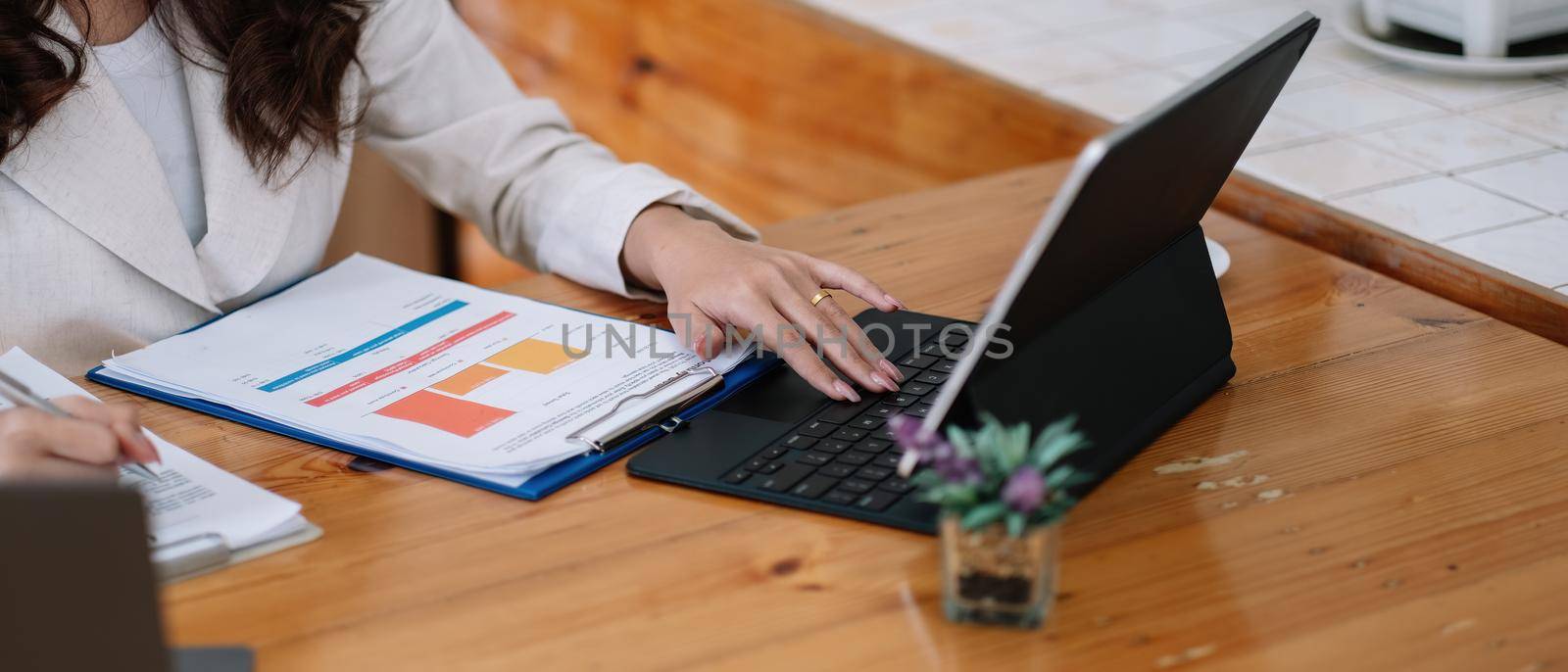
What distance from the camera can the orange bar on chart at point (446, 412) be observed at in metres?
0.90

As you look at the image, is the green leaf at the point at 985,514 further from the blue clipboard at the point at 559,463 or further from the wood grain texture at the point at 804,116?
the wood grain texture at the point at 804,116

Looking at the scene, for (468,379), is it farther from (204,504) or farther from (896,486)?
(896,486)

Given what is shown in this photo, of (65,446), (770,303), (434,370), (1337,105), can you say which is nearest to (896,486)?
(770,303)

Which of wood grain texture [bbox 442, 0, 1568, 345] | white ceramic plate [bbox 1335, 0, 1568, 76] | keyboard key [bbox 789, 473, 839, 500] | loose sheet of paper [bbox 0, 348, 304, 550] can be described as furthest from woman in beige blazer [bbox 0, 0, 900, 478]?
white ceramic plate [bbox 1335, 0, 1568, 76]

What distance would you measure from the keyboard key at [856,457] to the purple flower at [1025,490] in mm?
221

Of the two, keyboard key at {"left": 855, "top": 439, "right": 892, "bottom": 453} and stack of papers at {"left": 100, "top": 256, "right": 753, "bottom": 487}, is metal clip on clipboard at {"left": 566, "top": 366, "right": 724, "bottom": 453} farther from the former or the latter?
keyboard key at {"left": 855, "top": 439, "right": 892, "bottom": 453}

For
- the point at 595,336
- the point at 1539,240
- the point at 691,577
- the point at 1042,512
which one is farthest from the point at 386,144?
the point at 1539,240

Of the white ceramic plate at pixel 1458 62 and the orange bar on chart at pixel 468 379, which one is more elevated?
the orange bar on chart at pixel 468 379

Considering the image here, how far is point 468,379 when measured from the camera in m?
0.97

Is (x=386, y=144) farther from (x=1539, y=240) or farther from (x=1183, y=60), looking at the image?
(x=1539, y=240)

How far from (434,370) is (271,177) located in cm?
34

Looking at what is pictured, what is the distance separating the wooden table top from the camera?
0.69 meters

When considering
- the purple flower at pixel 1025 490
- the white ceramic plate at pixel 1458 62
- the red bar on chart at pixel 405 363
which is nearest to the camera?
the purple flower at pixel 1025 490

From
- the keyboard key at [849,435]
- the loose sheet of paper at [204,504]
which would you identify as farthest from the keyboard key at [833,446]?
the loose sheet of paper at [204,504]
